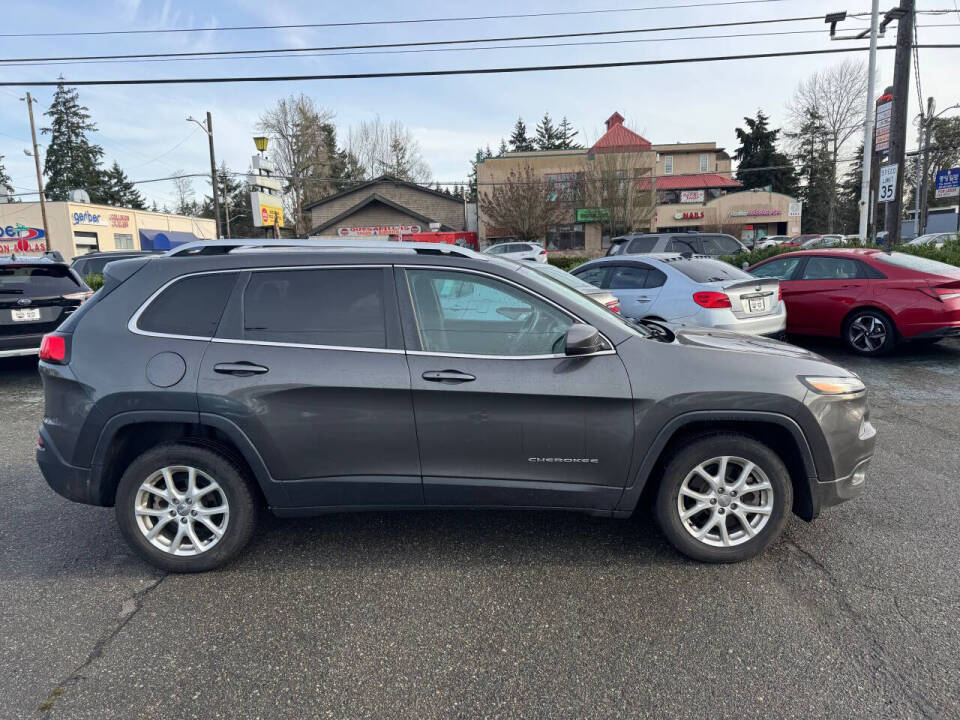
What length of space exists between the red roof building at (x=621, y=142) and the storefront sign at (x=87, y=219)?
118ft

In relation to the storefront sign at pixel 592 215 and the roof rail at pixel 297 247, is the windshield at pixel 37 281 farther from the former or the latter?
the storefront sign at pixel 592 215

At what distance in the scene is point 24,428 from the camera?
20.4ft

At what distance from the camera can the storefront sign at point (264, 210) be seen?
3136cm

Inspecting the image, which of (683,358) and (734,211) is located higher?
(734,211)

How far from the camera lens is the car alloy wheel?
3.25 metres

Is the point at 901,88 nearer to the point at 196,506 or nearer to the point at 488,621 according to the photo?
the point at 488,621

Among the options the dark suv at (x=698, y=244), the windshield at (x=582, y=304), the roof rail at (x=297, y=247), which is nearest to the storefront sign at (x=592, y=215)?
the dark suv at (x=698, y=244)

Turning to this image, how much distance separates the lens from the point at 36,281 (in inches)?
303

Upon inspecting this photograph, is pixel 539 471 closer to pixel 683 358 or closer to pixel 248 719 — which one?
pixel 683 358

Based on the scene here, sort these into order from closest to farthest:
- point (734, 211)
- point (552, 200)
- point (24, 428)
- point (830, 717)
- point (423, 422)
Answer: point (830, 717), point (423, 422), point (24, 428), point (552, 200), point (734, 211)

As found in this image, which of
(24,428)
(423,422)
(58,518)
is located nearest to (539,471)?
(423,422)

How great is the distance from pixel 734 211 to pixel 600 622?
49.3 metres

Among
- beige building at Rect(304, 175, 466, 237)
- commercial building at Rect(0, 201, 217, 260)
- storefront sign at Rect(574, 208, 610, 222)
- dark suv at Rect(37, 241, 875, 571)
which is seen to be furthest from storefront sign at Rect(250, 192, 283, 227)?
dark suv at Rect(37, 241, 875, 571)

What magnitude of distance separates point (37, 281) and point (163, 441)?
239 inches
